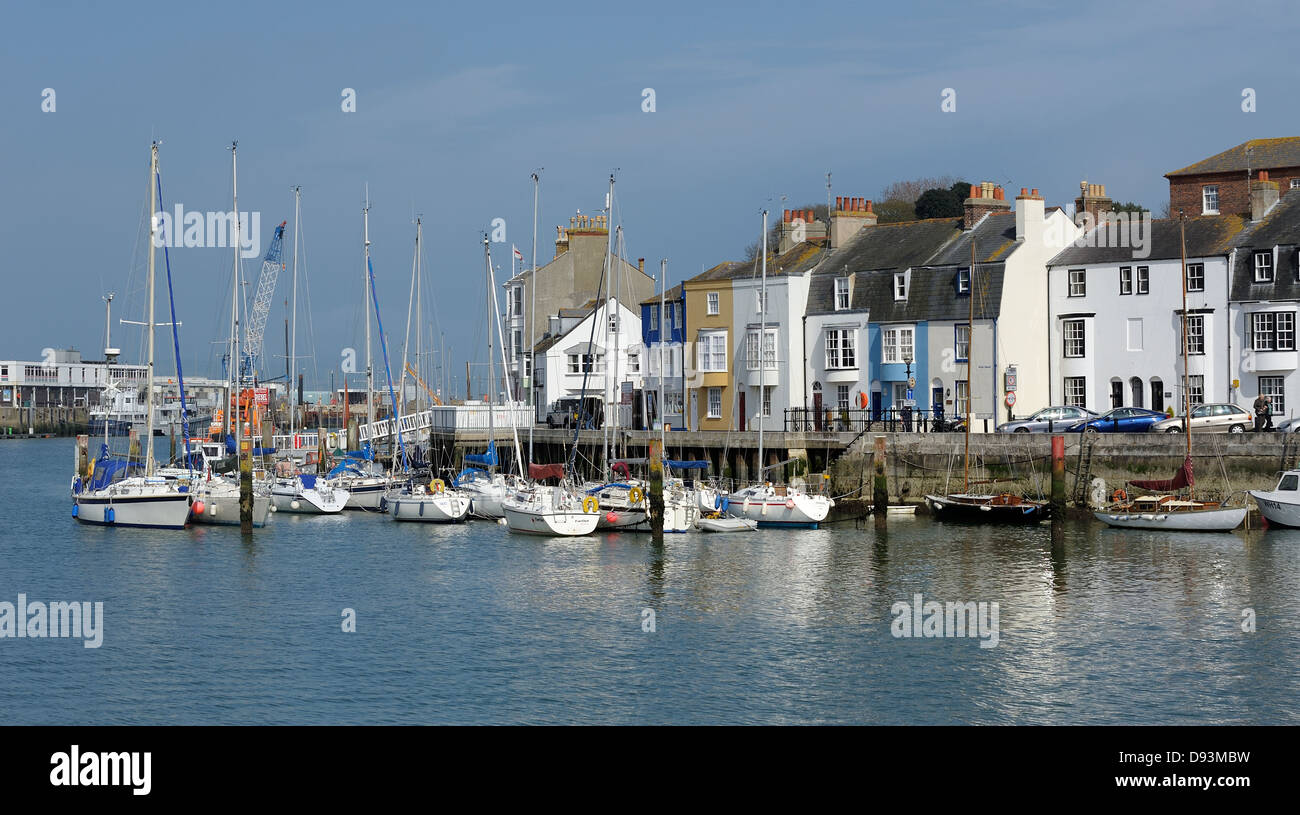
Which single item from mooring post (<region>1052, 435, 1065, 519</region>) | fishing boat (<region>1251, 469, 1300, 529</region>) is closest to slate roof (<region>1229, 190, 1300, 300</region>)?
fishing boat (<region>1251, 469, 1300, 529</region>)

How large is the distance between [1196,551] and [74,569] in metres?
32.9

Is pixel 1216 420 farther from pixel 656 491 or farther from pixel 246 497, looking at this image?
pixel 246 497

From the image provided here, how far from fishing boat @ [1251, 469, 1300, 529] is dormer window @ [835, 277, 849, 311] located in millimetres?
22468

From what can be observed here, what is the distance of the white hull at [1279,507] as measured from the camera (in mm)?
44969

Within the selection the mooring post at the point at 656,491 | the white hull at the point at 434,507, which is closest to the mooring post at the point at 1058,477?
the mooring post at the point at 656,491

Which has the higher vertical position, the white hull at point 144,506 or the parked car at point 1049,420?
the parked car at point 1049,420

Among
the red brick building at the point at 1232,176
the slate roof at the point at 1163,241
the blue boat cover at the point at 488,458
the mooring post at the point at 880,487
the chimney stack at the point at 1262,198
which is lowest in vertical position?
the mooring post at the point at 880,487

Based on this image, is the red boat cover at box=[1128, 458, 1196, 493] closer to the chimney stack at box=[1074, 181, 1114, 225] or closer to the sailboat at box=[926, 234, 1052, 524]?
the sailboat at box=[926, 234, 1052, 524]

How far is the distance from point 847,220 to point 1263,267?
1961 centimetres

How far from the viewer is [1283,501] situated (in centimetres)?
4509

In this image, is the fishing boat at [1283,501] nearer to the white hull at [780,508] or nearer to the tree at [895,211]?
the white hull at [780,508]

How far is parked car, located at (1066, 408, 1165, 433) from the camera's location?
52312 millimetres

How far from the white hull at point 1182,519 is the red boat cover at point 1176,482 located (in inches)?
49.7
